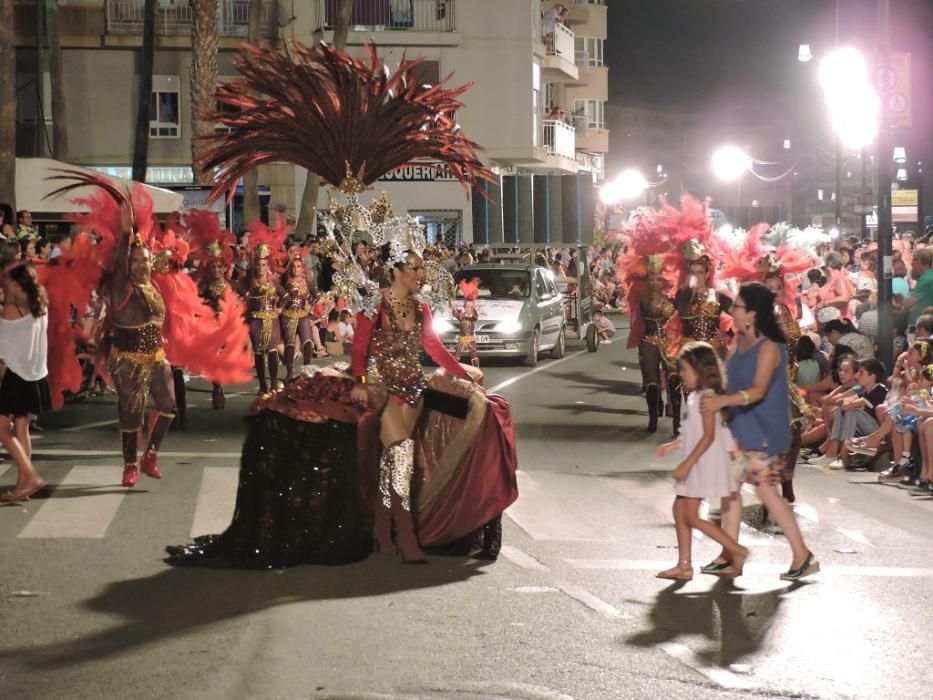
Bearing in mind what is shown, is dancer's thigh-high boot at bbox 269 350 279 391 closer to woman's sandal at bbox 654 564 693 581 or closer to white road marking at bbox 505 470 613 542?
white road marking at bbox 505 470 613 542

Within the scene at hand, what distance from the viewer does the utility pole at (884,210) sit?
18.6 meters

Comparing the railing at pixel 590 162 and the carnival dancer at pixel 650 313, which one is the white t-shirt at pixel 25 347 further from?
the railing at pixel 590 162

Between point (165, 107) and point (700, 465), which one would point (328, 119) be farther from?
point (165, 107)

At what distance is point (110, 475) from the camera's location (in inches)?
527

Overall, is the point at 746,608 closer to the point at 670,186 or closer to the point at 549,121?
the point at 549,121

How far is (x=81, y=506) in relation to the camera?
11.8 meters

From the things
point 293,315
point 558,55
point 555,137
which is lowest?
point 293,315

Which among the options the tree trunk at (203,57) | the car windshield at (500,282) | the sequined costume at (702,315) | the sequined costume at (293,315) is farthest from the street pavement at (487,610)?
the tree trunk at (203,57)

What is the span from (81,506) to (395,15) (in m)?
39.1

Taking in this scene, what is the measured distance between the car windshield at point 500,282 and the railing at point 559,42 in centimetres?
3113

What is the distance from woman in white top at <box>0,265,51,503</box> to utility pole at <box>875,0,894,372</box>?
971cm

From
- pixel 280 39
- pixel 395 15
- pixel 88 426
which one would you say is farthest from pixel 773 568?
pixel 395 15

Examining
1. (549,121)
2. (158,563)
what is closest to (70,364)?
(158,563)

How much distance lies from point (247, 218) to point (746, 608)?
100ft
